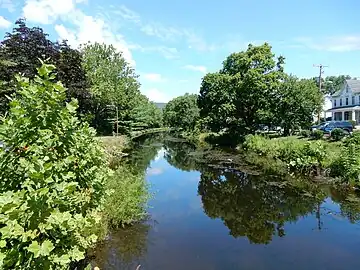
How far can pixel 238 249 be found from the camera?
11.0 meters

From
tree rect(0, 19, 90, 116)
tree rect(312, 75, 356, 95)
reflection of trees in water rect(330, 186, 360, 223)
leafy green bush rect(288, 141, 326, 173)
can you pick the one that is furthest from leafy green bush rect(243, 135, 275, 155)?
tree rect(312, 75, 356, 95)

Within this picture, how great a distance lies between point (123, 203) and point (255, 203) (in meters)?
7.78

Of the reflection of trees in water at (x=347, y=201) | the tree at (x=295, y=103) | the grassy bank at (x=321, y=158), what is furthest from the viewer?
the tree at (x=295, y=103)

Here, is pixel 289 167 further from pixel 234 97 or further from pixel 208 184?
pixel 234 97

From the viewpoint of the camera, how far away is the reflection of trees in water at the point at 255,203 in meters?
13.1

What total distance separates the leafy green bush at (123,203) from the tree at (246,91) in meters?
30.6

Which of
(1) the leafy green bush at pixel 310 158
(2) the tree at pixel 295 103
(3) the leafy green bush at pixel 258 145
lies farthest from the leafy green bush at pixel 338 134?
(2) the tree at pixel 295 103

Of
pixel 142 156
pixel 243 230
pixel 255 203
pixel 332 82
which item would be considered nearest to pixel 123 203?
pixel 243 230

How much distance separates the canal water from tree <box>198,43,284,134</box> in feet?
71.7

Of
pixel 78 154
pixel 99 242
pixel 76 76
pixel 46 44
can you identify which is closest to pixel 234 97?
pixel 76 76

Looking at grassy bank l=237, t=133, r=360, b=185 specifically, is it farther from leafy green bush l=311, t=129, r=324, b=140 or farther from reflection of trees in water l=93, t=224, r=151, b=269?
reflection of trees in water l=93, t=224, r=151, b=269

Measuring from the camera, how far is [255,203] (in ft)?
53.8

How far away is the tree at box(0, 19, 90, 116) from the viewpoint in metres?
28.5

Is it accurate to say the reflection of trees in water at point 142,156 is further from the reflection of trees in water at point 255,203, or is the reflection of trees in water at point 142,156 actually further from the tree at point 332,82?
the tree at point 332,82
